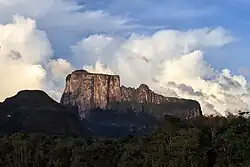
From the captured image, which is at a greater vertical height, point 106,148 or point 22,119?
point 22,119

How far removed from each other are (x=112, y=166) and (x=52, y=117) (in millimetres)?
138655

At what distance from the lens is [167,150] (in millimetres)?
50125

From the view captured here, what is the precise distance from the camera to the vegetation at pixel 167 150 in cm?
4519

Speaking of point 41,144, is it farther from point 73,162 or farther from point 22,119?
point 22,119

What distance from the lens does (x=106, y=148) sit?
208 feet

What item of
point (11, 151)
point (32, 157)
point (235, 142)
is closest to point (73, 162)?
point (32, 157)

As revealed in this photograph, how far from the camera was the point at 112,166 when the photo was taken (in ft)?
197

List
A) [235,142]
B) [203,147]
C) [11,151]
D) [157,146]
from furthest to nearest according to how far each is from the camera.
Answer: [11,151] < [157,146] < [203,147] < [235,142]

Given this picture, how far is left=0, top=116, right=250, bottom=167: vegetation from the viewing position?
148 ft

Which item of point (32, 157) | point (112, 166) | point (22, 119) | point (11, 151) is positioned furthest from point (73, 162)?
point (22, 119)

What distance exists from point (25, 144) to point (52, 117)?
415 feet

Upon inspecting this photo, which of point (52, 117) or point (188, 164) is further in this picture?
point (52, 117)

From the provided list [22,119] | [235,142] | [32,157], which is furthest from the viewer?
[22,119]

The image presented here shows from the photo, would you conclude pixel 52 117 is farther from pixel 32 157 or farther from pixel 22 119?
pixel 32 157
